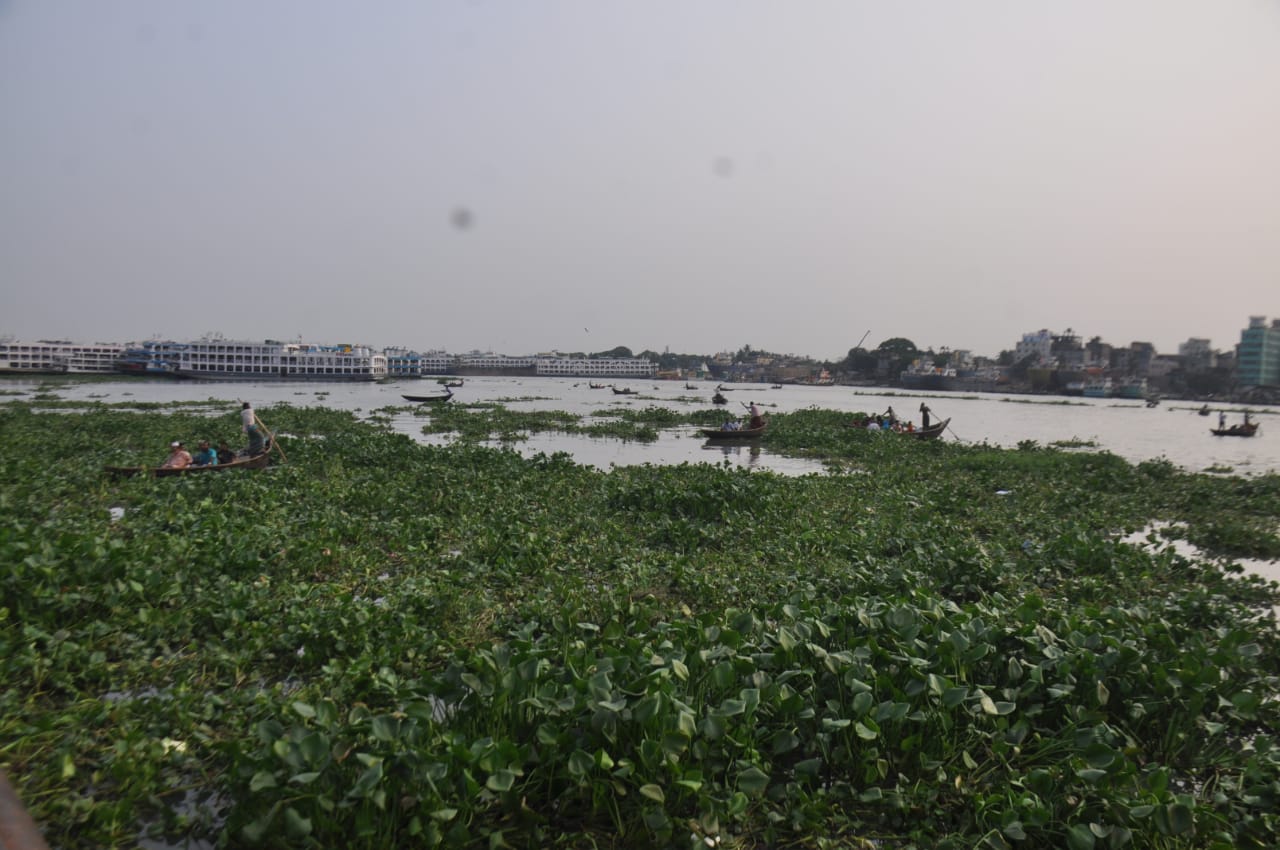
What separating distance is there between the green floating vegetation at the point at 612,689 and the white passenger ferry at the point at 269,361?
10104 cm

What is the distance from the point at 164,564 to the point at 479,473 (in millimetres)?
6899

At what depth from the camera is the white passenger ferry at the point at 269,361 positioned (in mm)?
99562

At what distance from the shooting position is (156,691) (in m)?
4.33

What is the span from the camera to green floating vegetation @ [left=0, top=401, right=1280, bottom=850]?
2973mm

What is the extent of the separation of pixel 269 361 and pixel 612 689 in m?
115

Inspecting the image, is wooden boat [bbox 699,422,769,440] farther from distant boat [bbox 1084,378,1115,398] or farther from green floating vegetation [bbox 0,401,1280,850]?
distant boat [bbox 1084,378,1115,398]

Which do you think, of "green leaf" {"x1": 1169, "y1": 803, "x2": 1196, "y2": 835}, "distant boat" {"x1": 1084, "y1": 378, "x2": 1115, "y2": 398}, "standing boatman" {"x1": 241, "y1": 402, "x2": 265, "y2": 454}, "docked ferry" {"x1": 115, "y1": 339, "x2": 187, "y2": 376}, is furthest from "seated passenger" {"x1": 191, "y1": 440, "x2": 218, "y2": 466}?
"distant boat" {"x1": 1084, "y1": 378, "x2": 1115, "y2": 398}

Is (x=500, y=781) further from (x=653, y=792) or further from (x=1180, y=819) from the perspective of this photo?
(x=1180, y=819)

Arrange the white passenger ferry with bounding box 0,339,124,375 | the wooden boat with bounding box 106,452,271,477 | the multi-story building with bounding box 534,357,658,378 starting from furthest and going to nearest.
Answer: the multi-story building with bounding box 534,357,658,378 < the white passenger ferry with bounding box 0,339,124,375 < the wooden boat with bounding box 106,452,271,477

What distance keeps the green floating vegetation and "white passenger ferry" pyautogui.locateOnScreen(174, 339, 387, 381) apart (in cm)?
10104

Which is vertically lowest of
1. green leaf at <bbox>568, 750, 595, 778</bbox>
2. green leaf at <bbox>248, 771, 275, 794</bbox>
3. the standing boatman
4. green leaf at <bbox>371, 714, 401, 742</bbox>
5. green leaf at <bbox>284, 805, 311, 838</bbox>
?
green leaf at <bbox>284, 805, 311, 838</bbox>

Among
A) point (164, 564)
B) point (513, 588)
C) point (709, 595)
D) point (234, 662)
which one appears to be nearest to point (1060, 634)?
point (709, 595)

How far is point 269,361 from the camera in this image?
336 ft

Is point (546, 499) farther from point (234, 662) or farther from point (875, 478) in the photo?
point (875, 478)
